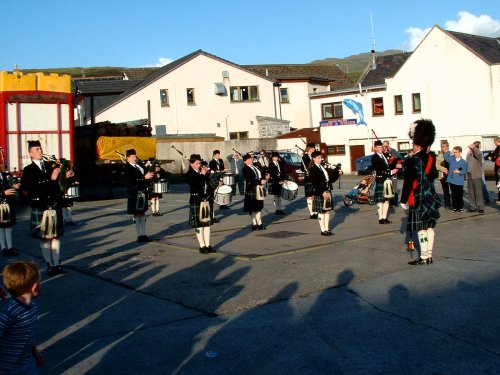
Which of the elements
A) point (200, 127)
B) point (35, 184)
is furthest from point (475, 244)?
point (200, 127)

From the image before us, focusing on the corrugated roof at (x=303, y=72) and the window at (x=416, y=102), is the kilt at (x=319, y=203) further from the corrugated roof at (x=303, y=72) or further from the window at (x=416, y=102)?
the corrugated roof at (x=303, y=72)

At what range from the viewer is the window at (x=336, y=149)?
4159 centimetres

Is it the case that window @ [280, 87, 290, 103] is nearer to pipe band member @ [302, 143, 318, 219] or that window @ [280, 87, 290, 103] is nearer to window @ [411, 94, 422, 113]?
window @ [411, 94, 422, 113]

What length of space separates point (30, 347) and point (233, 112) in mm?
44565

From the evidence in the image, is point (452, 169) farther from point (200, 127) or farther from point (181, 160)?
point (200, 127)

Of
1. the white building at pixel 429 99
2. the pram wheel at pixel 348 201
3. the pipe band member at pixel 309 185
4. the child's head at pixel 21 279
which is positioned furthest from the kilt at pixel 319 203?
the white building at pixel 429 99

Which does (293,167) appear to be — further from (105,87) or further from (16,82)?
(105,87)

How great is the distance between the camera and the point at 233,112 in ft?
159

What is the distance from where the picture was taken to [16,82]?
19.9 meters

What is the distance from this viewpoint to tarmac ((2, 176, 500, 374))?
18.2 ft

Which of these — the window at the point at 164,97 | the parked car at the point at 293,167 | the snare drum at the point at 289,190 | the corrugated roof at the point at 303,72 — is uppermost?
the corrugated roof at the point at 303,72

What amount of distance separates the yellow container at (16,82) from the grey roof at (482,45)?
994 inches

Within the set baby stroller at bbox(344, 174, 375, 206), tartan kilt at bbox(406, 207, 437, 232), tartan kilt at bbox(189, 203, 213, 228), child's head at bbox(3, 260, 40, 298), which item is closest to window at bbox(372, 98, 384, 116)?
baby stroller at bbox(344, 174, 375, 206)

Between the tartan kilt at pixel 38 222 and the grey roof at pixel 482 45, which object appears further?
the grey roof at pixel 482 45
